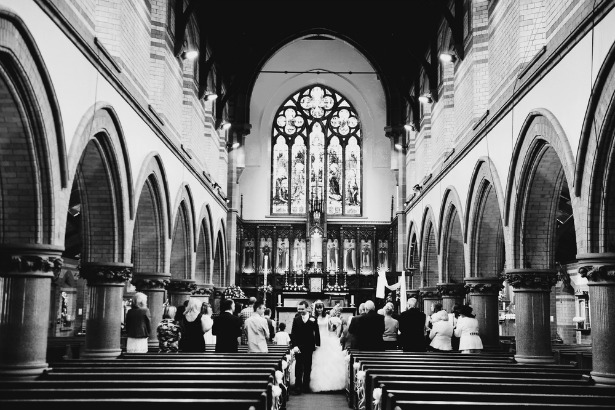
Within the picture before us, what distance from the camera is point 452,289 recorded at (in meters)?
18.9

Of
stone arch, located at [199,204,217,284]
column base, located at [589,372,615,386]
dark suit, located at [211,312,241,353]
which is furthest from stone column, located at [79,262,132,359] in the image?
stone arch, located at [199,204,217,284]

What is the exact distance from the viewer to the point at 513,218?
12.5m

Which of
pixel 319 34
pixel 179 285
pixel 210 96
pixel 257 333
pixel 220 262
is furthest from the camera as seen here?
pixel 319 34

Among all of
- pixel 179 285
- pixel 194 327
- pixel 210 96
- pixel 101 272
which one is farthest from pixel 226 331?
pixel 210 96

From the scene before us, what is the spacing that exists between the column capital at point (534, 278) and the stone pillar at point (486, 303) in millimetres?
3169

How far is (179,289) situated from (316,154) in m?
13.8

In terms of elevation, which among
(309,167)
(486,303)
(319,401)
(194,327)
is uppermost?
(309,167)

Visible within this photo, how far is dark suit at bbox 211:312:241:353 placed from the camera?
1182cm

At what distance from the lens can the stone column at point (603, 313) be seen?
28.5ft

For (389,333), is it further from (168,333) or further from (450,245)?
(450,245)

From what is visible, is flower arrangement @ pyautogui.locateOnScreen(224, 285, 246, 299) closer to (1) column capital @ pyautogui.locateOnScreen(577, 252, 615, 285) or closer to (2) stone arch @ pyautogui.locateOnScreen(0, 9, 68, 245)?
(2) stone arch @ pyautogui.locateOnScreen(0, 9, 68, 245)

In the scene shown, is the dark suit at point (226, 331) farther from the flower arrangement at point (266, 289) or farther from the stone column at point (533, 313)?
the flower arrangement at point (266, 289)

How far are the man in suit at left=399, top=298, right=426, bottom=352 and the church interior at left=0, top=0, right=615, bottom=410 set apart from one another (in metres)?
1.39

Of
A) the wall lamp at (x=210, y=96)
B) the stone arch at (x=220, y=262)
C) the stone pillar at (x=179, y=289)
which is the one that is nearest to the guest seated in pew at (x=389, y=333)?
the stone pillar at (x=179, y=289)
